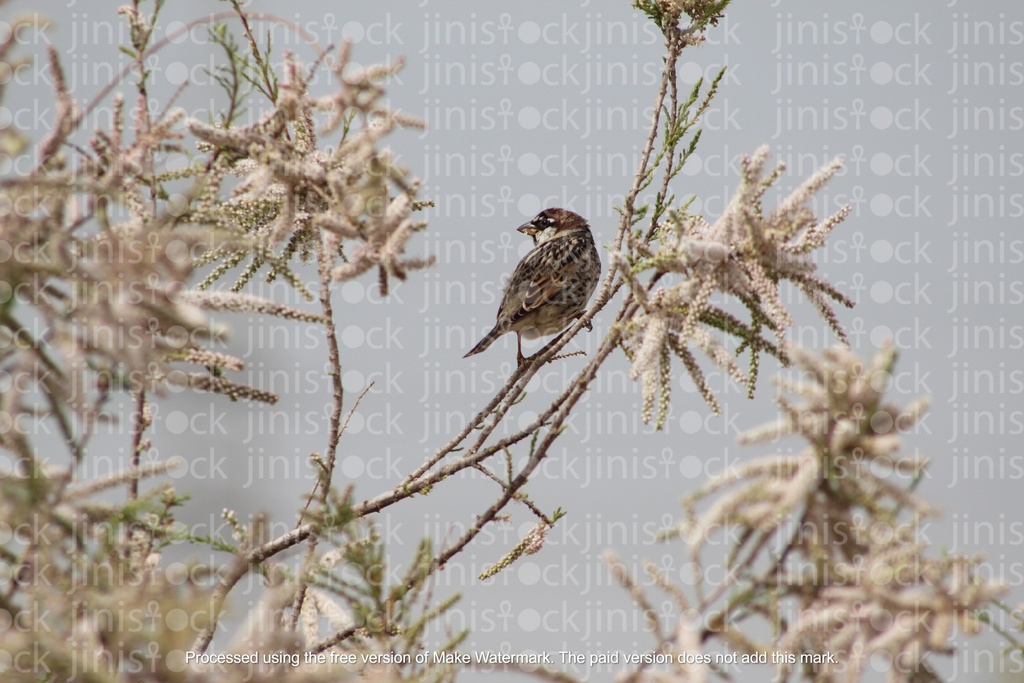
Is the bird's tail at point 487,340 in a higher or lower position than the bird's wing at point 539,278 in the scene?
lower

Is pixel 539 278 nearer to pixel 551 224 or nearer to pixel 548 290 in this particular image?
pixel 548 290

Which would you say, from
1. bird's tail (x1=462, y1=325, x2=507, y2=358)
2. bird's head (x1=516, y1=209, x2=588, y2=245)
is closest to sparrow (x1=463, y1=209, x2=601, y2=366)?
bird's tail (x1=462, y1=325, x2=507, y2=358)

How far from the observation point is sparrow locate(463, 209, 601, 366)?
7.09 meters

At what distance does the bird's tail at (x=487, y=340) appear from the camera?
22.8 ft

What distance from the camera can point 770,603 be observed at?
226cm

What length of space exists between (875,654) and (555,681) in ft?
2.48

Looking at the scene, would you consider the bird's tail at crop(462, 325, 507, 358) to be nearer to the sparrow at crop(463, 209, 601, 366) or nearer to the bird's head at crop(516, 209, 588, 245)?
the sparrow at crop(463, 209, 601, 366)

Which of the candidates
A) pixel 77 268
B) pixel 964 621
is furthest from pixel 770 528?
pixel 77 268

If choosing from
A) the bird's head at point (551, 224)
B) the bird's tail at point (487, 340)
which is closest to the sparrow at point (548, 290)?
the bird's tail at point (487, 340)

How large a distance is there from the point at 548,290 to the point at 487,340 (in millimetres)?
589

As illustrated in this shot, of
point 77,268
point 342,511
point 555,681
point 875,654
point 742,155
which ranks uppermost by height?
point 742,155

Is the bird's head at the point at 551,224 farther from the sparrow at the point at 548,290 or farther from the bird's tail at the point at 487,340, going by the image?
the bird's tail at the point at 487,340

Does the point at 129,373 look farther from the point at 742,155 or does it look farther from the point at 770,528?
the point at 742,155

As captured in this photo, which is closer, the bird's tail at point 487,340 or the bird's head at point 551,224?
the bird's tail at point 487,340
